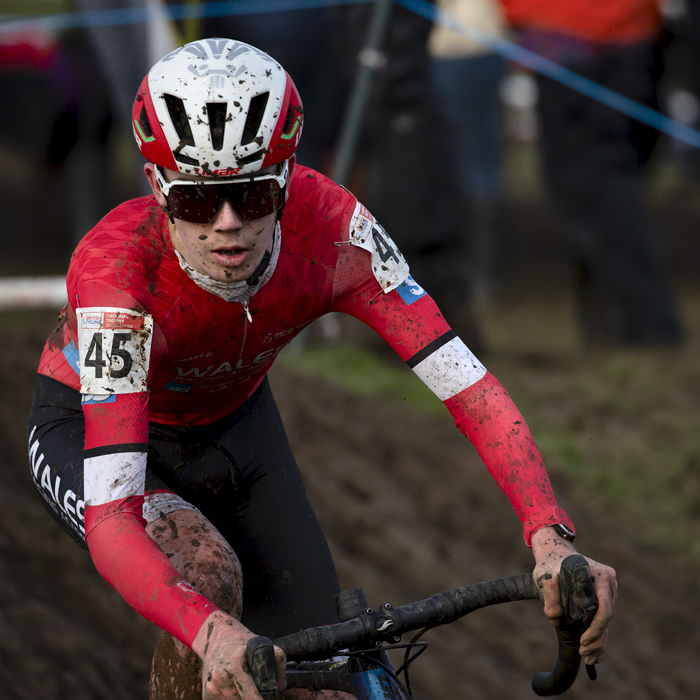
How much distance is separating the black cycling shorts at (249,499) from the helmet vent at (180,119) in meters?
0.98

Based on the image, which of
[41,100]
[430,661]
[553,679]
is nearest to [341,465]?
[430,661]

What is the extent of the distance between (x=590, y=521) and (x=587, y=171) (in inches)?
138

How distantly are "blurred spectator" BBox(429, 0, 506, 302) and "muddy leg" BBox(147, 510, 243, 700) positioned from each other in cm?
941

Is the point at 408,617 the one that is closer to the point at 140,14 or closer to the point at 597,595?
the point at 597,595

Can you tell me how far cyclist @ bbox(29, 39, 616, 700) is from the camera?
250 centimetres

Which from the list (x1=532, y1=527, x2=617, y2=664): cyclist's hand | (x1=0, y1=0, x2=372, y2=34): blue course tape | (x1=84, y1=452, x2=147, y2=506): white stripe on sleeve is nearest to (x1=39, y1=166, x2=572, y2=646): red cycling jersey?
(x1=84, y1=452, x2=147, y2=506): white stripe on sleeve

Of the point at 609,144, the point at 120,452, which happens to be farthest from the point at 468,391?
the point at 609,144

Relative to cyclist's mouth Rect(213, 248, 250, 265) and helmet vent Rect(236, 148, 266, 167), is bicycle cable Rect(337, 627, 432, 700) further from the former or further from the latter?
helmet vent Rect(236, 148, 266, 167)

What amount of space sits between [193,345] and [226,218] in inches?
18.5

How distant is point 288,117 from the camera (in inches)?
109

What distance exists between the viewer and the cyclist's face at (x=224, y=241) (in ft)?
8.59

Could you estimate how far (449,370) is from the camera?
9.45ft

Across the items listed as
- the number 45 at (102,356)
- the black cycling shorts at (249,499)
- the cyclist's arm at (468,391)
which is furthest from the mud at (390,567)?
the cyclist's arm at (468,391)

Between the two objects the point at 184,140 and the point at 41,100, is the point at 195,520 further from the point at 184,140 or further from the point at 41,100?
the point at 41,100
